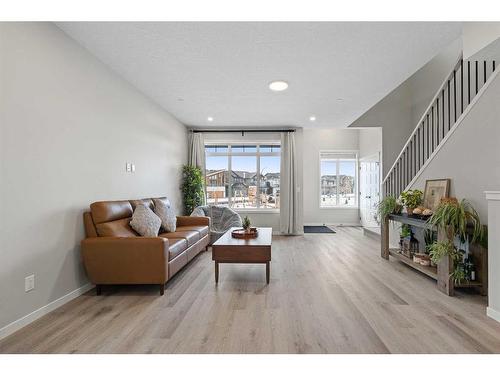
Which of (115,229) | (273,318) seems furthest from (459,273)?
(115,229)

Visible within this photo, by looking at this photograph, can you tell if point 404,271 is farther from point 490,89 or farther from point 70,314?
point 70,314

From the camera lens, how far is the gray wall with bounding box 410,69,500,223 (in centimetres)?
280

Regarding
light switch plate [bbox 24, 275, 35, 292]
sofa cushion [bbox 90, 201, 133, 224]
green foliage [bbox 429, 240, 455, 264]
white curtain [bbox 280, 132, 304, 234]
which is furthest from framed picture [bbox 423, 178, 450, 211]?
light switch plate [bbox 24, 275, 35, 292]

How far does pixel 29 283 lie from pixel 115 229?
88cm

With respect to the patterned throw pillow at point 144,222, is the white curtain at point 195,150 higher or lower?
higher

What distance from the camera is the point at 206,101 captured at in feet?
15.2

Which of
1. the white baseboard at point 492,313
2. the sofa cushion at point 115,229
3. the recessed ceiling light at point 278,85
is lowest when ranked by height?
the white baseboard at point 492,313

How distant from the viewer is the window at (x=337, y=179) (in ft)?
27.0

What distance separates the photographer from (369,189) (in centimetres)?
751

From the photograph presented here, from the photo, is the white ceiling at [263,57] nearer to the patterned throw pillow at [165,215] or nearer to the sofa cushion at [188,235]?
the patterned throw pillow at [165,215]

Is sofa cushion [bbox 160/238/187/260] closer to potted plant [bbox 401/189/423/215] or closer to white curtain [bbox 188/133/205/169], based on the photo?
potted plant [bbox 401/189/423/215]

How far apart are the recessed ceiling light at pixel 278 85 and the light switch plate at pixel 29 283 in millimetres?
3425

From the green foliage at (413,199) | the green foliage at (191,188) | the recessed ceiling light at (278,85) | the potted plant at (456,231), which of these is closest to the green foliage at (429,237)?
the green foliage at (413,199)
